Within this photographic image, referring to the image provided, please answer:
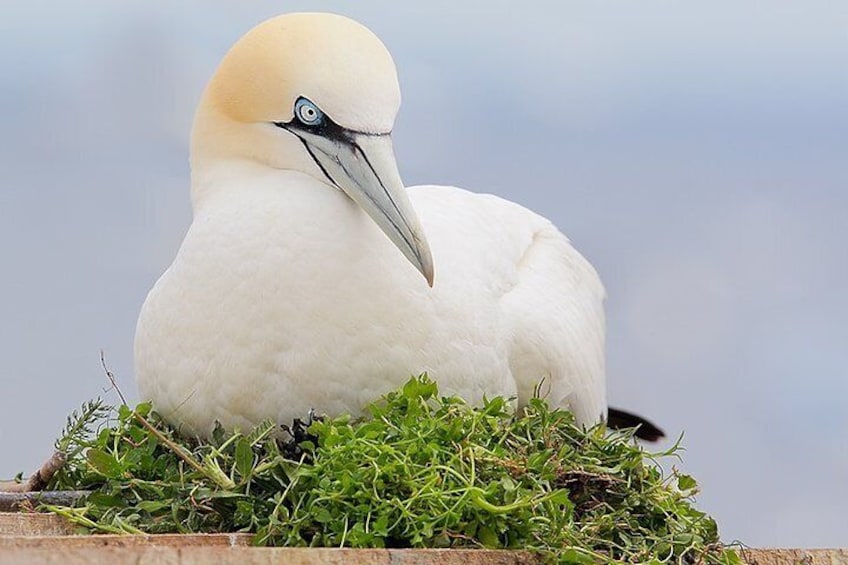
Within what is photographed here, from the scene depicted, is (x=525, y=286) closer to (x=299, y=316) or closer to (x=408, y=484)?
(x=299, y=316)

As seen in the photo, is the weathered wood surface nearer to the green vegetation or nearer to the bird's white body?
the green vegetation

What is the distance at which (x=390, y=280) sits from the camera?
4820 mm

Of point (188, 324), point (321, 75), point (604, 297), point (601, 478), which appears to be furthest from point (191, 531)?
point (604, 297)

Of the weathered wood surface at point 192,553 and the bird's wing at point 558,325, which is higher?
the bird's wing at point 558,325

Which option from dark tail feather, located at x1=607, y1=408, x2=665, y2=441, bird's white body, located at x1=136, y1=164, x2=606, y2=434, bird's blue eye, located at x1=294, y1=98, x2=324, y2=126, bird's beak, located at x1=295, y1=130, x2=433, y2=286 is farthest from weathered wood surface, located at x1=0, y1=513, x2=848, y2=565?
dark tail feather, located at x1=607, y1=408, x2=665, y2=441

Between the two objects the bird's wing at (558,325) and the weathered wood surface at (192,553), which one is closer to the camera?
the weathered wood surface at (192,553)

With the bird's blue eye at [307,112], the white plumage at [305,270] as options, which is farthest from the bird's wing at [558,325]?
the bird's blue eye at [307,112]

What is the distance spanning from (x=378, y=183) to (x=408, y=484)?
1.14 meters

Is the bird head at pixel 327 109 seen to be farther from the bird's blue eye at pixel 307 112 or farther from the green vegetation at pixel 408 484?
the green vegetation at pixel 408 484

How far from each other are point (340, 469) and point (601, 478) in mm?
804

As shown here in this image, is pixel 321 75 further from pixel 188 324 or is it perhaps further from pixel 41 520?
pixel 41 520

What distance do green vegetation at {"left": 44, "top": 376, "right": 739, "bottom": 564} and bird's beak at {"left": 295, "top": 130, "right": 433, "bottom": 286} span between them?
428 millimetres

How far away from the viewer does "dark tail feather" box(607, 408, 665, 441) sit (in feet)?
22.0

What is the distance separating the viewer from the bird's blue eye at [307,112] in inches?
192
